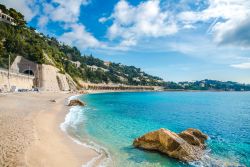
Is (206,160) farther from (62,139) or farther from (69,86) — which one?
(69,86)

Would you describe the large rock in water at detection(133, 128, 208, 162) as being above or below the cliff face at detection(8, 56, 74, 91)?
below

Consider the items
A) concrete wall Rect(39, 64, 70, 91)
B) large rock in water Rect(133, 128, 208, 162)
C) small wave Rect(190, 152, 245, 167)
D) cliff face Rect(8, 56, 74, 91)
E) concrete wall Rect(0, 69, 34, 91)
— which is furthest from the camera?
concrete wall Rect(39, 64, 70, 91)

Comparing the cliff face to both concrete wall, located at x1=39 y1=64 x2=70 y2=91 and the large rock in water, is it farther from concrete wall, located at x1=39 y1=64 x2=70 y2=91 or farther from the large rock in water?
the large rock in water

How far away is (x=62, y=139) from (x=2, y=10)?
108 metres

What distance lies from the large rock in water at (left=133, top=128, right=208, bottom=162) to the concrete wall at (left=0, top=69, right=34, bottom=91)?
4828 cm

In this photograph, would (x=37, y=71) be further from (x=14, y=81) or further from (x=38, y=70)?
(x=14, y=81)

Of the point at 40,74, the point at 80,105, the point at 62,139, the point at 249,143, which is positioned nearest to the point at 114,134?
the point at 62,139

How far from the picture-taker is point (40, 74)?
88000 millimetres

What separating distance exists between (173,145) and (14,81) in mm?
61001

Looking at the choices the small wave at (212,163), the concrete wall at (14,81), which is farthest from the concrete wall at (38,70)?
the small wave at (212,163)

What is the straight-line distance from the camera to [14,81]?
216 feet

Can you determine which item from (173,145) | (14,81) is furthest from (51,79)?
(173,145)

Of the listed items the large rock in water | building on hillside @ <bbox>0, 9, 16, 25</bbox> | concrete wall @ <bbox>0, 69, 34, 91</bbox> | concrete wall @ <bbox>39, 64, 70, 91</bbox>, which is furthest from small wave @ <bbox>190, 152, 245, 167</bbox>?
building on hillside @ <bbox>0, 9, 16, 25</bbox>

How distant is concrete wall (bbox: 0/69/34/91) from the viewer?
5722 cm
